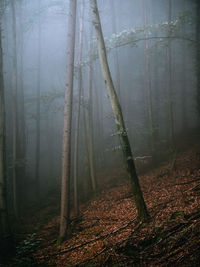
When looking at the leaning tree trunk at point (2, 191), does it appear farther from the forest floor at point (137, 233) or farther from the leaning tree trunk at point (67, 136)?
the leaning tree trunk at point (67, 136)

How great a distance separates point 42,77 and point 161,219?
27.6 meters

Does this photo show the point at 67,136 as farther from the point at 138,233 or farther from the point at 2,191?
the point at 138,233

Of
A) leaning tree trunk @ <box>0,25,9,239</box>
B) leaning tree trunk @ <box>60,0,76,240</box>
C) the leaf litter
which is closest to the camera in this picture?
the leaf litter

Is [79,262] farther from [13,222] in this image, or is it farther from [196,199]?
[13,222]

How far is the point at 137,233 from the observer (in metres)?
4.89

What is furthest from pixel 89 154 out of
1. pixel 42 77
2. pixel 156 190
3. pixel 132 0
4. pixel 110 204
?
pixel 42 77

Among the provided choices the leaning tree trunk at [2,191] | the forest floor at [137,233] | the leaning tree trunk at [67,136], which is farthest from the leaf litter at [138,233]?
the leaning tree trunk at [2,191]

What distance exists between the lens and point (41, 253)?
6.00 m

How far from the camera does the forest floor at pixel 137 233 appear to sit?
3906 mm

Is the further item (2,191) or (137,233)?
(2,191)

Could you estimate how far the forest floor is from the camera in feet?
12.8

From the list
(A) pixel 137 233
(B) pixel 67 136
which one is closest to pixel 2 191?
(B) pixel 67 136

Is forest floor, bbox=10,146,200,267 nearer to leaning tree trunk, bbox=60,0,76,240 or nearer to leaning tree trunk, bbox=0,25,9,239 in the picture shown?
leaning tree trunk, bbox=60,0,76,240

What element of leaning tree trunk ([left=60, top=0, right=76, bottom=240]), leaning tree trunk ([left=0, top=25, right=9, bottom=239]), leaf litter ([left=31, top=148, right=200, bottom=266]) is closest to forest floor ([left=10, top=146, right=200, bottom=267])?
leaf litter ([left=31, top=148, right=200, bottom=266])
